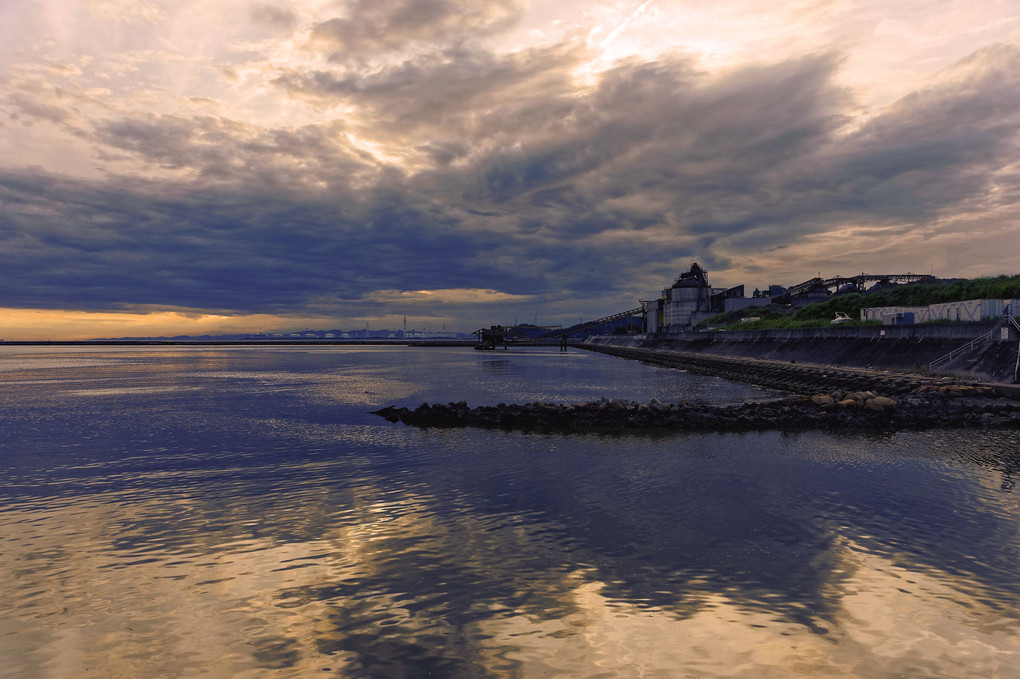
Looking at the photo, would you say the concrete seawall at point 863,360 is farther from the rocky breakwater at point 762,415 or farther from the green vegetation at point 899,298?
the rocky breakwater at point 762,415

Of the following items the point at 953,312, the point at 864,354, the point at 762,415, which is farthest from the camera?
the point at 864,354

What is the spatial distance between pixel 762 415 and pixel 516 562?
23258mm

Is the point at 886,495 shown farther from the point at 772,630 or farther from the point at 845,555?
the point at 772,630

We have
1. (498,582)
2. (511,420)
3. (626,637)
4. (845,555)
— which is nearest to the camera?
(626,637)

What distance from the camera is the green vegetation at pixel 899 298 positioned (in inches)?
2552

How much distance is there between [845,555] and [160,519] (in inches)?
624

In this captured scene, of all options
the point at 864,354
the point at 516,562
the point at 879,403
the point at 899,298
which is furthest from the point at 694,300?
the point at 516,562

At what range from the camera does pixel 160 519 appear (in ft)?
44.6

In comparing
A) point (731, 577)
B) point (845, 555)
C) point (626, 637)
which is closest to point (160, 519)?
point (626, 637)

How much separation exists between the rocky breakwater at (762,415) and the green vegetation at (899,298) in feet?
110

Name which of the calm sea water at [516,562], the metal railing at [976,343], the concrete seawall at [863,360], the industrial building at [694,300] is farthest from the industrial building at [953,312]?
the industrial building at [694,300]

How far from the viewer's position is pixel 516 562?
10.4 m

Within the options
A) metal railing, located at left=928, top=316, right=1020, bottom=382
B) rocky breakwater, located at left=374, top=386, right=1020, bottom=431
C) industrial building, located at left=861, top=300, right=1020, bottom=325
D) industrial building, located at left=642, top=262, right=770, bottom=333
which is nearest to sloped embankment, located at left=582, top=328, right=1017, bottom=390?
metal railing, located at left=928, top=316, right=1020, bottom=382

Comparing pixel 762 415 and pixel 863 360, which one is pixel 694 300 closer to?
pixel 863 360
